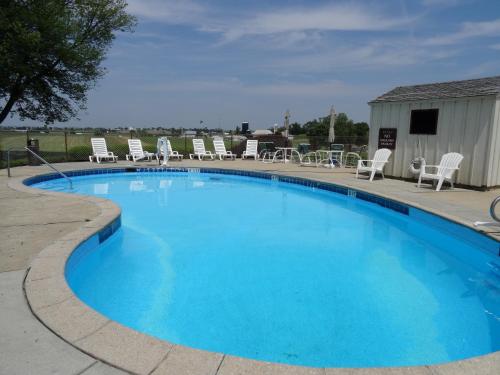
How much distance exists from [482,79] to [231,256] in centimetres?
763

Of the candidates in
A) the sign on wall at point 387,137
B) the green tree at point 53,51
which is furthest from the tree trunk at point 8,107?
the sign on wall at point 387,137

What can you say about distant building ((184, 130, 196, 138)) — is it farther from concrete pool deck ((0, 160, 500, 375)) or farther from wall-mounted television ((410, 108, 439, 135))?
concrete pool deck ((0, 160, 500, 375))

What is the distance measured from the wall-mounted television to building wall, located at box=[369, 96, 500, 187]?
0.10 metres

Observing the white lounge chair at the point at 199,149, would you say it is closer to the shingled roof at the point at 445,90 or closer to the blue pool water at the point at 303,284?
the shingled roof at the point at 445,90

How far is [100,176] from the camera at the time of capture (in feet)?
37.6

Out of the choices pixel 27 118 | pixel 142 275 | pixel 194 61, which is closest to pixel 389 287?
pixel 142 275

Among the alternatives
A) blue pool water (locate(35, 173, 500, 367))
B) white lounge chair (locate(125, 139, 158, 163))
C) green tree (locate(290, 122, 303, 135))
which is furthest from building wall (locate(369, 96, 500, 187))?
green tree (locate(290, 122, 303, 135))

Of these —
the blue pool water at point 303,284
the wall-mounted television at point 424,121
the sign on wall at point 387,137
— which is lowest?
the blue pool water at point 303,284

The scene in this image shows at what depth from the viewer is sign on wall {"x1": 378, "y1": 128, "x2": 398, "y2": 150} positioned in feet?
31.3

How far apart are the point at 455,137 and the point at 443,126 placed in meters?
0.42

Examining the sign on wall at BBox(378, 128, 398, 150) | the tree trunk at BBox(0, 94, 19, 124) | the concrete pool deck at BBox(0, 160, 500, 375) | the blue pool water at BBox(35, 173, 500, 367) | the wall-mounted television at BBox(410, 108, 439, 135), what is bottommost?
the blue pool water at BBox(35, 173, 500, 367)

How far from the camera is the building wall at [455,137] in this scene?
24.4 ft

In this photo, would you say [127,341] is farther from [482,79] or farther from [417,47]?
[417,47]

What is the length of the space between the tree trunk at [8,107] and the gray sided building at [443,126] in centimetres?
1332
